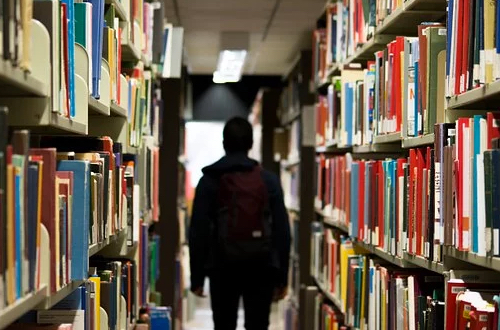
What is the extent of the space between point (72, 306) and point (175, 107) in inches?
129

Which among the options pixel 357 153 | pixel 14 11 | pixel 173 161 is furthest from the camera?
pixel 173 161

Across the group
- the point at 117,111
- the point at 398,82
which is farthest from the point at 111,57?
the point at 398,82

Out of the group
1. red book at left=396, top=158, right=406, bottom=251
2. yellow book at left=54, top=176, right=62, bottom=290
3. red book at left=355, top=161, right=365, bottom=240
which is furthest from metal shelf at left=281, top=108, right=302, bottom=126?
yellow book at left=54, top=176, right=62, bottom=290

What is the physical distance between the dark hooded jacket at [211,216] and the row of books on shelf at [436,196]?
0.56 meters

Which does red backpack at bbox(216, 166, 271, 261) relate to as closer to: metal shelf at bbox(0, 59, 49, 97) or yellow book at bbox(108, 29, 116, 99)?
yellow book at bbox(108, 29, 116, 99)

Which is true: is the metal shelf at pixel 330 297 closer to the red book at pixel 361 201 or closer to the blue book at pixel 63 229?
the red book at pixel 361 201

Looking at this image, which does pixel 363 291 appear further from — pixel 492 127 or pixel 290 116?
pixel 290 116

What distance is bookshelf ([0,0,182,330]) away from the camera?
1522mm

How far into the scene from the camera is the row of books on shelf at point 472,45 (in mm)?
1913

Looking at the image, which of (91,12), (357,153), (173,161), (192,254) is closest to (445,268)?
(91,12)

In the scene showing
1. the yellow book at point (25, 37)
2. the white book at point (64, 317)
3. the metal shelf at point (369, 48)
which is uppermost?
the metal shelf at point (369, 48)

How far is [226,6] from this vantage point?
232 inches

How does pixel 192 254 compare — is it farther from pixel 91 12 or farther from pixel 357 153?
pixel 91 12

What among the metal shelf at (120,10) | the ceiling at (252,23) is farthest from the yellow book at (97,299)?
the ceiling at (252,23)
